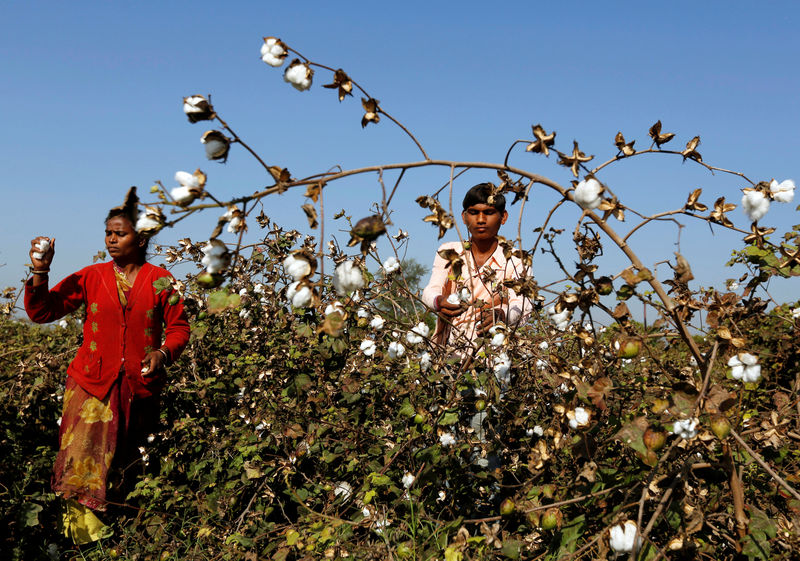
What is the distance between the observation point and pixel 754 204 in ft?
5.48

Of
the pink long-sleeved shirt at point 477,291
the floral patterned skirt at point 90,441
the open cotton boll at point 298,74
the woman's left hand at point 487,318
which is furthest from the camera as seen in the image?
the floral patterned skirt at point 90,441

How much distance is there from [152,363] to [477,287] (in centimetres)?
172

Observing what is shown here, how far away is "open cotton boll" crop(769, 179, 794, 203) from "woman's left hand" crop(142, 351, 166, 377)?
2.83 metres

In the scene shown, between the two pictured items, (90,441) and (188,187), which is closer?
(188,187)

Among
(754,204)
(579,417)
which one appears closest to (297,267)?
(579,417)

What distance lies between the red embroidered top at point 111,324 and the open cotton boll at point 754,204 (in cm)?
271

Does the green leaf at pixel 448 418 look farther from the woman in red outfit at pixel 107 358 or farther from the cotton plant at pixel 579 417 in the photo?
the woman in red outfit at pixel 107 358

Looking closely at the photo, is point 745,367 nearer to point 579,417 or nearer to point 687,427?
point 687,427

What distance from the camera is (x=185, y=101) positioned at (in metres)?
1.45

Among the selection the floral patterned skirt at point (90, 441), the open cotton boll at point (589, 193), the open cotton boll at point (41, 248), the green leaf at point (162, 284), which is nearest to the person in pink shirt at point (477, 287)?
the open cotton boll at point (589, 193)


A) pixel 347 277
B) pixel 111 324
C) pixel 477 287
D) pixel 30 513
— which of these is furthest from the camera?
pixel 111 324

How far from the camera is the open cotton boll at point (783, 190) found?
164 centimetres

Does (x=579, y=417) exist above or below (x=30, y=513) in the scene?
above

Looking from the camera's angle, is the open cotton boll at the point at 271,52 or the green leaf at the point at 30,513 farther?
the green leaf at the point at 30,513
